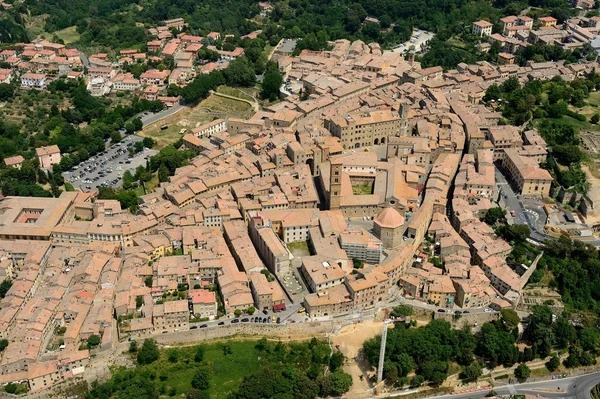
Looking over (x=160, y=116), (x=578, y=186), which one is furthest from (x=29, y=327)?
(x=578, y=186)

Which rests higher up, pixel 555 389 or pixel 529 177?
pixel 529 177

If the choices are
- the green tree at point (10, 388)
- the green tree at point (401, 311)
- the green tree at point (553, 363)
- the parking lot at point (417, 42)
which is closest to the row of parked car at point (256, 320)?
the green tree at point (401, 311)

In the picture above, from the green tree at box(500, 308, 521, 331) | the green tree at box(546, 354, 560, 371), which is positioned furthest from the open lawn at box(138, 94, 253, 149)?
the green tree at box(546, 354, 560, 371)

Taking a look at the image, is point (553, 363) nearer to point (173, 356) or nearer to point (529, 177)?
point (529, 177)

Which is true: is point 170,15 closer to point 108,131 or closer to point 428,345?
point 108,131

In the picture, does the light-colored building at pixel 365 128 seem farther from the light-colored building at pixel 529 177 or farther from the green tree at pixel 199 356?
the green tree at pixel 199 356

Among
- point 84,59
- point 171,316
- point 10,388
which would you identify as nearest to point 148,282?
point 171,316
